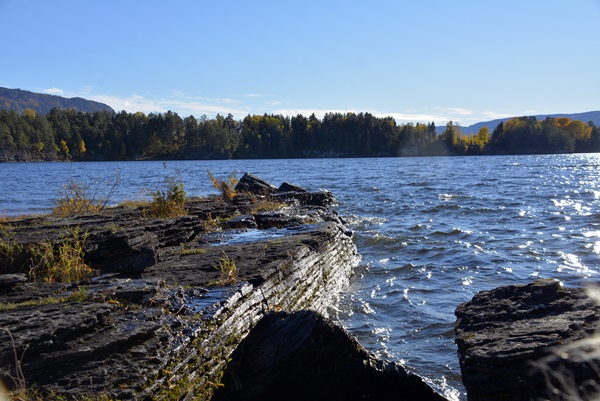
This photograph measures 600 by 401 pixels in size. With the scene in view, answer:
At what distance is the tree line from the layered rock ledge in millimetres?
99938

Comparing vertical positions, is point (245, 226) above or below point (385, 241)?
above

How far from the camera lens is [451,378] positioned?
655 cm

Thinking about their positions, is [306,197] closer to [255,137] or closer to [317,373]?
[317,373]

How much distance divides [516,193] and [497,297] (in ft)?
89.9

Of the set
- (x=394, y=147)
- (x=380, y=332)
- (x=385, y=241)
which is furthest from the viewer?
(x=394, y=147)

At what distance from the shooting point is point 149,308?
17.3ft

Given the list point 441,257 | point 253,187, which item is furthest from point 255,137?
point 441,257

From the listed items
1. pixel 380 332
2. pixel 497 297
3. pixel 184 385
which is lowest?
pixel 380 332

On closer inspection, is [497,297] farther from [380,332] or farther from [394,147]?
[394,147]

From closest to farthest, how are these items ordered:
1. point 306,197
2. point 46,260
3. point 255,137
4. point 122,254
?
point 46,260
point 122,254
point 306,197
point 255,137

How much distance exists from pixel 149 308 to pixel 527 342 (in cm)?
368

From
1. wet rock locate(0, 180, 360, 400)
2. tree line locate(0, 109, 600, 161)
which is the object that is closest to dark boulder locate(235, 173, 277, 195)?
wet rock locate(0, 180, 360, 400)

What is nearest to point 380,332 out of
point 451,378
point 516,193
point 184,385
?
point 451,378

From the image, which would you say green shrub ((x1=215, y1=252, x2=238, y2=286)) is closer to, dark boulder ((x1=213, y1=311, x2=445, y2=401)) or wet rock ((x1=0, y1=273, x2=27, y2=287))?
dark boulder ((x1=213, y1=311, x2=445, y2=401))
